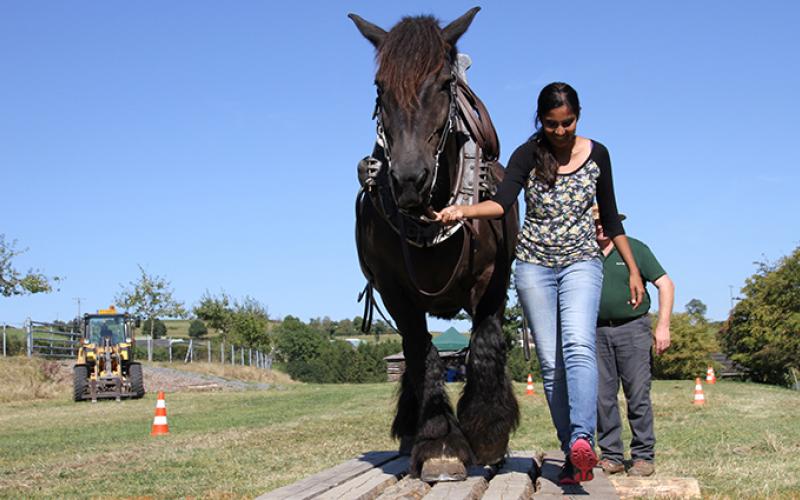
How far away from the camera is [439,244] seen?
4.87 metres

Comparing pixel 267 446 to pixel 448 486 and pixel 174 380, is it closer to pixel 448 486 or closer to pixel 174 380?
→ pixel 448 486

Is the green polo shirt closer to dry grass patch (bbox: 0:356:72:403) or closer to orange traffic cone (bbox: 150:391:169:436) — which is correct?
orange traffic cone (bbox: 150:391:169:436)

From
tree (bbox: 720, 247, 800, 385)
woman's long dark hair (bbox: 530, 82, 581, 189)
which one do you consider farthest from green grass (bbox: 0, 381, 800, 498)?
tree (bbox: 720, 247, 800, 385)

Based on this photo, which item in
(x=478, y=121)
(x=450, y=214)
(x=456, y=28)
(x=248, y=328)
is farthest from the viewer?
(x=248, y=328)

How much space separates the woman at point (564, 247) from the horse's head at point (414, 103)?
13.5 inches

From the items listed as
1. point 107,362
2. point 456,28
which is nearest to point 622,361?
point 456,28

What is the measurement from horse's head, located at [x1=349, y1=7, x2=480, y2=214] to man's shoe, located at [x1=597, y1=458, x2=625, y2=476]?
2637 millimetres

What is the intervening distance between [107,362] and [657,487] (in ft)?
75.4

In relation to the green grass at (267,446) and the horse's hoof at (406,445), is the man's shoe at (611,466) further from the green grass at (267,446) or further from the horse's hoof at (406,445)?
the horse's hoof at (406,445)

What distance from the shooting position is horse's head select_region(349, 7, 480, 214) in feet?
13.5

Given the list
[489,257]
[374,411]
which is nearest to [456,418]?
[489,257]

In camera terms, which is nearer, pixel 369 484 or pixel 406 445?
pixel 369 484

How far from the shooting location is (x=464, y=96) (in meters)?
5.33

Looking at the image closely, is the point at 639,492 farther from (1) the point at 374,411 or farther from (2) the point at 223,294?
(2) the point at 223,294
